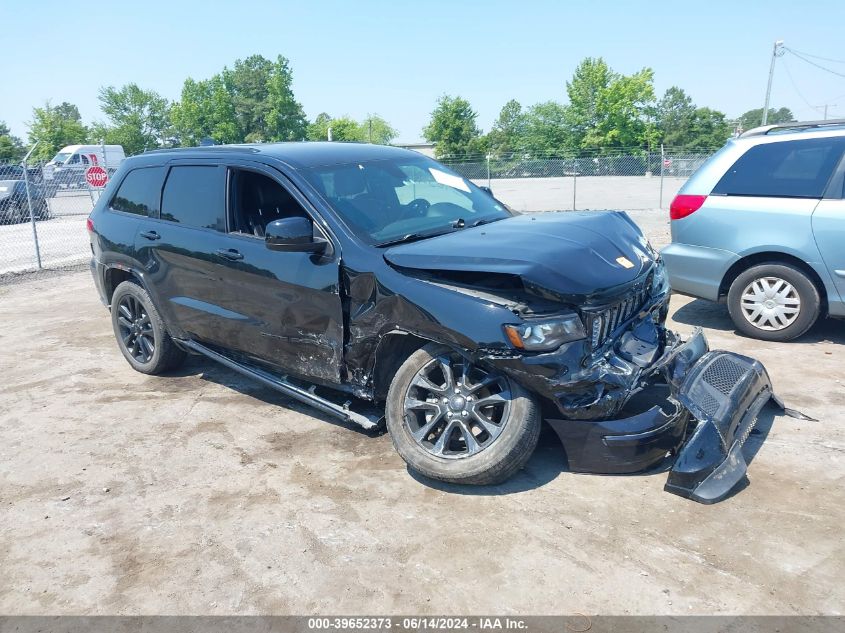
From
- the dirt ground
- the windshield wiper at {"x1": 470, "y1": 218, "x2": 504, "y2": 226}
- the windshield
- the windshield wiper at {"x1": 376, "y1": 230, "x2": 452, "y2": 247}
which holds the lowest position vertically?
the dirt ground

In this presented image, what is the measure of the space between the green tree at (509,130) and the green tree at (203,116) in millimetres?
30102

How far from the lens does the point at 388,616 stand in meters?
2.74

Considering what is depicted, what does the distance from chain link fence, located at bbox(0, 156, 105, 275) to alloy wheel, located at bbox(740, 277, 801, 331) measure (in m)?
11.4

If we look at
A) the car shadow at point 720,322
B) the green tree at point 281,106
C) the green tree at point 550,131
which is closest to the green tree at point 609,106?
the green tree at point 550,131

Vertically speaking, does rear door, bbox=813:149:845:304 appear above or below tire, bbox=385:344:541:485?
above

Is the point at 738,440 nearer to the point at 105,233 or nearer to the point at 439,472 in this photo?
the point at 439,472

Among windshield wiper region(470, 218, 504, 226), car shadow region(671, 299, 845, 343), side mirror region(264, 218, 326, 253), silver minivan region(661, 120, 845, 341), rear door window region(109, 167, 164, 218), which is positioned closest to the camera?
side mirror region(264, 218, 326, 253)

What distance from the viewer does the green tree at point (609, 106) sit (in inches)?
2601

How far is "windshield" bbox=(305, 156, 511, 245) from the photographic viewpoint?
13.9 ft

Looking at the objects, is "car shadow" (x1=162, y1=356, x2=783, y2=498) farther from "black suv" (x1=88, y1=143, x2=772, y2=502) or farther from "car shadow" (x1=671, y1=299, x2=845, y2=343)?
"car shadow" (x1=671, y1=299, x2=845, y2=343)

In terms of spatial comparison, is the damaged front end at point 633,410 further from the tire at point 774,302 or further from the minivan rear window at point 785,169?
the minivan rear window at point 785,169

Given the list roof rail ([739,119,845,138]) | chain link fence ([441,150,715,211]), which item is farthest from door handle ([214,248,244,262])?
chain link fence ([441,150,715,211])

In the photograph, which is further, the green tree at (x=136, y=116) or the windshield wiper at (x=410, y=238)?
the green tree at (x=136, y=116)

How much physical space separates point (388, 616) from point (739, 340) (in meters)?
4.70
